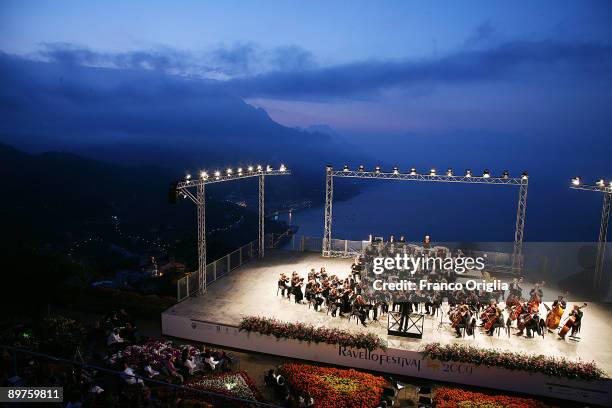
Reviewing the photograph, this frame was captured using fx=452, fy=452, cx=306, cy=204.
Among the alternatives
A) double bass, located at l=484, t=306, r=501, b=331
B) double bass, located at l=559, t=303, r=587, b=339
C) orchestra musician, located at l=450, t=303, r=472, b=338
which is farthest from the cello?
orchestra musician, located at l=450, t=303, r=472, b=338

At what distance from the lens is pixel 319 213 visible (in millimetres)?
123250

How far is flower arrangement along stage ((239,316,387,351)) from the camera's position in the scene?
1293cm

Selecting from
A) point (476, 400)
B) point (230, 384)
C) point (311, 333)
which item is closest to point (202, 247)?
point (311, 333)

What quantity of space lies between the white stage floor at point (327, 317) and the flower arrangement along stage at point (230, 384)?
2466 mm

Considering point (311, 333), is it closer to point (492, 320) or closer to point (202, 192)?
point (492, 320)

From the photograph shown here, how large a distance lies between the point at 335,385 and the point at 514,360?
4.79 m

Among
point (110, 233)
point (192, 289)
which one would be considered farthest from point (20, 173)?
point (192, 289)

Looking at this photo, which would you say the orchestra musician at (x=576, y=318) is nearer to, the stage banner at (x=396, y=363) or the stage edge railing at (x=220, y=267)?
the stage banner at (x=396, y=363)

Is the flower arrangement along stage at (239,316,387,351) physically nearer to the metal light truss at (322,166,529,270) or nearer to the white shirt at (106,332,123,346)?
the white shirt at (106,332,123,346)

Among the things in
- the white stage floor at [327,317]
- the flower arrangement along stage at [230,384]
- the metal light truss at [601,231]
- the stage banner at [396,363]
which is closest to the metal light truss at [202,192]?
the white stage floor at [327,317]

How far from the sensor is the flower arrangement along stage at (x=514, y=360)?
1153 cm

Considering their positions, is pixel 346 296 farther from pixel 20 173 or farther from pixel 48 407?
pixel 20 173

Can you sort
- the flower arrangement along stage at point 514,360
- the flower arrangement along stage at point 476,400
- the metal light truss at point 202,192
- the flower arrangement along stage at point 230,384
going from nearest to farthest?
the flower arrangement along stage at point 476,400 → the flower arrangement along stage at point 230,384 → the flower arrangement along stage at point 514,360 → the metal light truss at point 202,192

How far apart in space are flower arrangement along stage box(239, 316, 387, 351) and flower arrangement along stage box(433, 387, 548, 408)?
6.80ft
